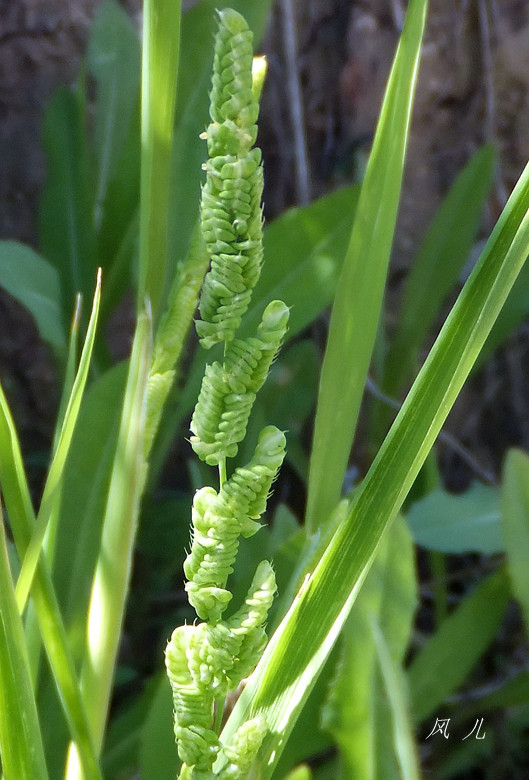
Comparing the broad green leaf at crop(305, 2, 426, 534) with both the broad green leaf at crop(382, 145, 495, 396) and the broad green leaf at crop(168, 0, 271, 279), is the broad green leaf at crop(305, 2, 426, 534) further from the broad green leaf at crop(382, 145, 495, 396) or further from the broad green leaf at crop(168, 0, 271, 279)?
the broad green leaf at crop(382, 145, 495, 396)

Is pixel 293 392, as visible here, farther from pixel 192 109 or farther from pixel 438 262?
pixel 192 109

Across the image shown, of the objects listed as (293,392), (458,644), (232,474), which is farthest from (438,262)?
(232,474)

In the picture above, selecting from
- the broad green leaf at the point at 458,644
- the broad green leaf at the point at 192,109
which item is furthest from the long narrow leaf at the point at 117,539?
the broad green leaf at the point at 458,644

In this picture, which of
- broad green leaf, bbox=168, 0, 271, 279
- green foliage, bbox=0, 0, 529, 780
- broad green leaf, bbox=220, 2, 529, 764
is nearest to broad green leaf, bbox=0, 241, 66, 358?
green foliage, bbox=0, 0, 529, 780

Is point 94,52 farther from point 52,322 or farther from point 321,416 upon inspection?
point 321,416

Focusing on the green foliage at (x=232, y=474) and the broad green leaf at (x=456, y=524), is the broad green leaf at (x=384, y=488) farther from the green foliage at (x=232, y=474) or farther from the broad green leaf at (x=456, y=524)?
the broad green leaf at (x=456, y=524)

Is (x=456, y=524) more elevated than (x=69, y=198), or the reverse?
(x=69, y=198)
